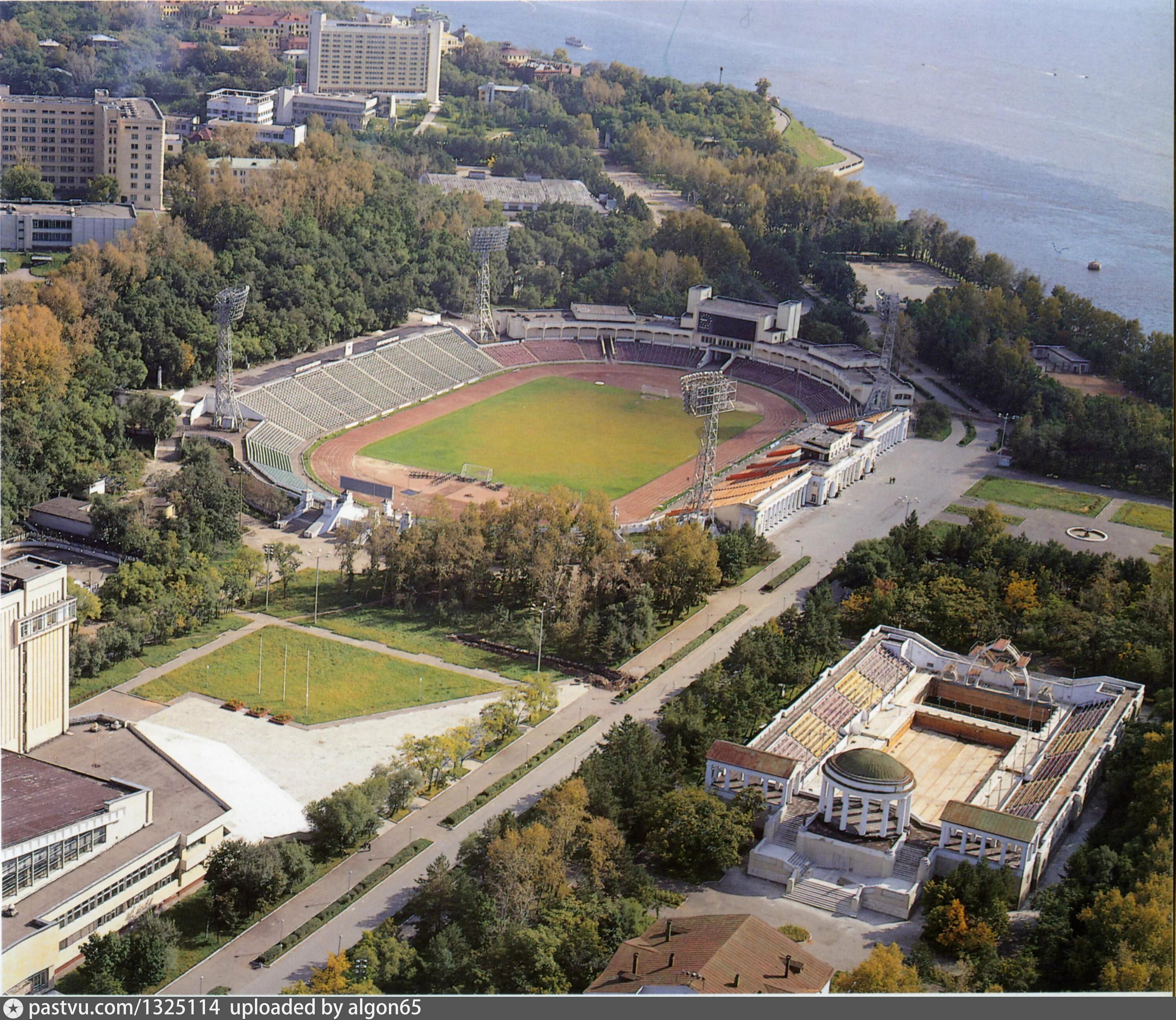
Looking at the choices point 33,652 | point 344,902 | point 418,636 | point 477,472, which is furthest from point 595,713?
point 477,472

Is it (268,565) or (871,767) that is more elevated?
(871,767)

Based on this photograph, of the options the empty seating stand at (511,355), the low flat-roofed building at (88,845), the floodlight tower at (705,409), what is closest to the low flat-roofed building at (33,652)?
the low flat-roofed building at (88,845)

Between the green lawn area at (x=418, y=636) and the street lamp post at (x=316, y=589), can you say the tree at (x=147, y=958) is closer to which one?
the green lawn area at (x=418, y=636)

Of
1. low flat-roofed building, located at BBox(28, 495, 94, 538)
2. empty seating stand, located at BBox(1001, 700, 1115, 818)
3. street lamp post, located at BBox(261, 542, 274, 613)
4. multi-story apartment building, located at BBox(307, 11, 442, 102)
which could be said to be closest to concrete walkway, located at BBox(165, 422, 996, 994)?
empty seating stand, located at BBox(1001, 700, 1115, 818)

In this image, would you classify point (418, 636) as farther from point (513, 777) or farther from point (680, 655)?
point (513, 777)

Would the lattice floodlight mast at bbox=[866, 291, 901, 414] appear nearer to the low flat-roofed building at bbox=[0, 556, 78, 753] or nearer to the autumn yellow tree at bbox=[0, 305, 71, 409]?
the autumn yellow tree at bbox=[0, 305, 71, 409]

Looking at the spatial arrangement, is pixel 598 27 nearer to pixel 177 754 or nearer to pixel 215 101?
pixel 215 101

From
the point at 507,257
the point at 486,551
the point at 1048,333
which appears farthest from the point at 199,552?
the point at 1048,333
